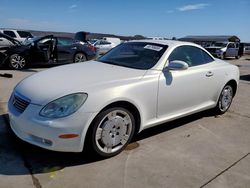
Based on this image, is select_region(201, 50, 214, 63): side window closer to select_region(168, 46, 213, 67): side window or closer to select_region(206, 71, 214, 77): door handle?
select_region(168, 46, 213, 67): side window

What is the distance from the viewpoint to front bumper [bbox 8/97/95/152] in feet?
10.9

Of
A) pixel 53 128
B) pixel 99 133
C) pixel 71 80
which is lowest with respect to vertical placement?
pixel 99 133

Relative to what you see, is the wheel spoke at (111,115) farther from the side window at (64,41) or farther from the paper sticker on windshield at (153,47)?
the side window at (64,41)

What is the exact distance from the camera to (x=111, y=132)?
3.74m

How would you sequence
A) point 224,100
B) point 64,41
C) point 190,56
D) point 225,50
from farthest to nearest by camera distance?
1. point 225,50
2. point 64,41
3. point 224,100
4. point 190,56

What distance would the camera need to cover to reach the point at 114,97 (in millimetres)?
3609

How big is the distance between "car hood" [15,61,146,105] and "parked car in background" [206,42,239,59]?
2140 cm

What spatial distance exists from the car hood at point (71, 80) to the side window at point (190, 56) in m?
0.82

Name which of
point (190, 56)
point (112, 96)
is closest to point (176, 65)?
point (190, 56)

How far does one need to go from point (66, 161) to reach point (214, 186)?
1669 millimetres

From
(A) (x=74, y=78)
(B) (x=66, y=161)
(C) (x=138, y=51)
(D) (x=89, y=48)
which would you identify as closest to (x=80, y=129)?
(B) (x=66, y=161)

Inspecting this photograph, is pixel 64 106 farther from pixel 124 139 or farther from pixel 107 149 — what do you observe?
pixel 124 139

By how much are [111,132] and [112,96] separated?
46 centimetres

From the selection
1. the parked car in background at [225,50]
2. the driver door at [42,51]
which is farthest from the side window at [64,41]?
the parked car in background at [225,50]
